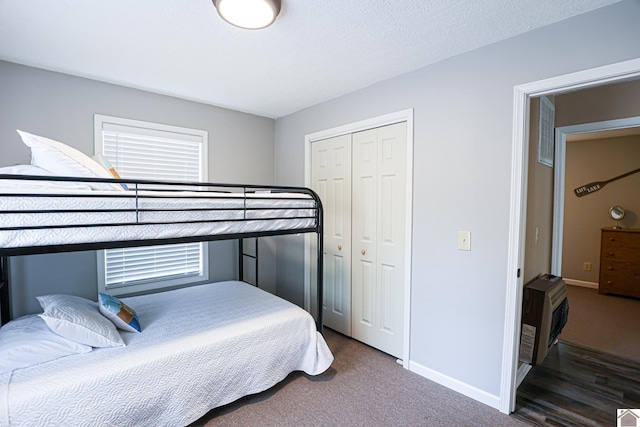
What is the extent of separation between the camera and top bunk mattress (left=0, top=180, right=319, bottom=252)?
128 centimetres

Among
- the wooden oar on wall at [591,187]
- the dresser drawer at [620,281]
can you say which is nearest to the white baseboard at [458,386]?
the dresser drawer at [620,281]

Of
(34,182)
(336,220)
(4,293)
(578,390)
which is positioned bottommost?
(578,390)

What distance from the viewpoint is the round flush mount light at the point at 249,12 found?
1.45m

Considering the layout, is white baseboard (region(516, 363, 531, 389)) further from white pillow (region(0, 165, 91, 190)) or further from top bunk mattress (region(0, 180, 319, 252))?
white pillow (region(0, 165, 91, 190))

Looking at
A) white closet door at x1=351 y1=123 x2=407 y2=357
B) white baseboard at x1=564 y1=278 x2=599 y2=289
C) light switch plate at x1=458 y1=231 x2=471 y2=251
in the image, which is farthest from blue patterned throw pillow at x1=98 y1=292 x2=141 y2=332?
white baseboard at x1=564 y1=278 x2=599 y2=289

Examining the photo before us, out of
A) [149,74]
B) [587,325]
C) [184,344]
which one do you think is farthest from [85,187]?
[587,325]

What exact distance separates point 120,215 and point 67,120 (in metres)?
1.53

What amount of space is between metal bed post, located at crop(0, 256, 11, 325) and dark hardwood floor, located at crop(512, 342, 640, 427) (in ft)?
11.5

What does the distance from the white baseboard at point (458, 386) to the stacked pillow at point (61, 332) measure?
6.61 feet

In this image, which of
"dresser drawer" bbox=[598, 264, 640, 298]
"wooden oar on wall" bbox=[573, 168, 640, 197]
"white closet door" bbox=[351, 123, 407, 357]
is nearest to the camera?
"white closet door" bbox=[351, 123, 407, 357]

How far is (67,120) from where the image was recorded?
7.80 ft

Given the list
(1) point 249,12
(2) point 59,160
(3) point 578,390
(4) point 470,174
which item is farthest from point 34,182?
(3) point 578,390

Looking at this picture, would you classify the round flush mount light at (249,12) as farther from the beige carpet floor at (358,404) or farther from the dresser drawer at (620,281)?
the dresser drawer at (620,281)

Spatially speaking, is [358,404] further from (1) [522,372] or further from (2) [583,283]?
(2) [583,283]
